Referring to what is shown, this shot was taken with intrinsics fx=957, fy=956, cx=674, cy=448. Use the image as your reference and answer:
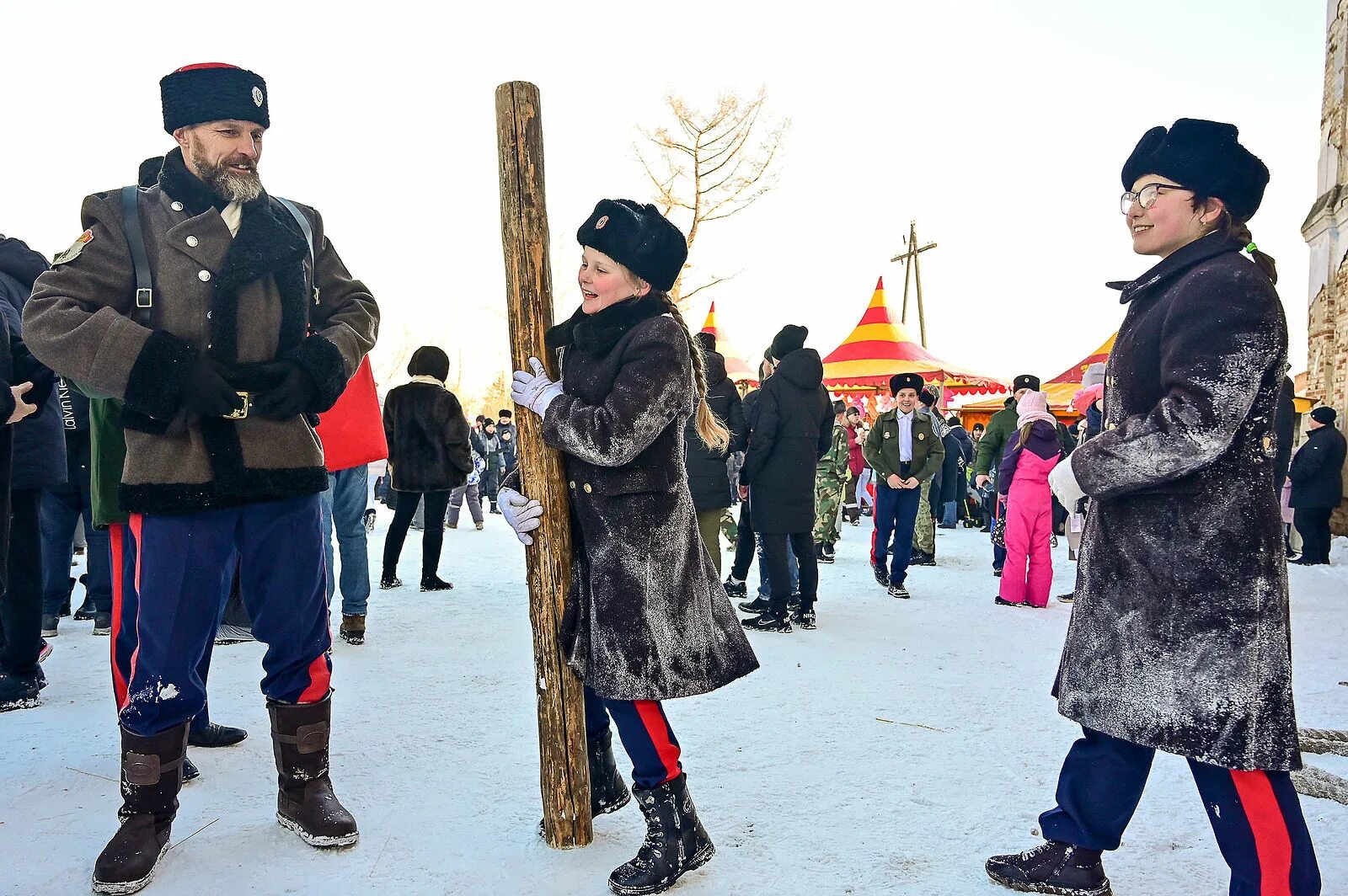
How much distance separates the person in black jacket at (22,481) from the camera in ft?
11.9

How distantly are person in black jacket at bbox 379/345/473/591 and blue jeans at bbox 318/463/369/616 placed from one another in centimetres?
118

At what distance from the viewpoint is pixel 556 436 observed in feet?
8.21

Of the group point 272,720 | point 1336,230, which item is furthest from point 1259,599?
point 1336,230

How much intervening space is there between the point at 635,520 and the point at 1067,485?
42.8 inches

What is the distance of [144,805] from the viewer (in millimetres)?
2545

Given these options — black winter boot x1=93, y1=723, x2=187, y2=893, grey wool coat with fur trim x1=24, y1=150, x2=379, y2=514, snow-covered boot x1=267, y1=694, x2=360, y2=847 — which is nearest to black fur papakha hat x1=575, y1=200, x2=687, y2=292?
grey wool coat with fur trim x1=24, y1=150, x2=379, y2=514

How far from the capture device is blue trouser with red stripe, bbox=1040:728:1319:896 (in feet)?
6.84

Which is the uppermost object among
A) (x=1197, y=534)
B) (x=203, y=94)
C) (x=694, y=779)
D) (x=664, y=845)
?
(x=203, y=94)

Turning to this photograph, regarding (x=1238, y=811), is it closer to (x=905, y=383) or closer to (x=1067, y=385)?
A: (x=905, y=383)

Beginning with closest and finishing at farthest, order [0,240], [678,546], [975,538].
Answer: [678,546]
[0,240]
[975,538]

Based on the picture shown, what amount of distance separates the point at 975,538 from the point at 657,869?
10013mm

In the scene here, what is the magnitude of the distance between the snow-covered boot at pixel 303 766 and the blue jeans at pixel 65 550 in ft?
9.85

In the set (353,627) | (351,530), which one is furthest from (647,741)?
(351,530)

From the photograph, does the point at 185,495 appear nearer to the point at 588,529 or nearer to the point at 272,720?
the point at 272,720
